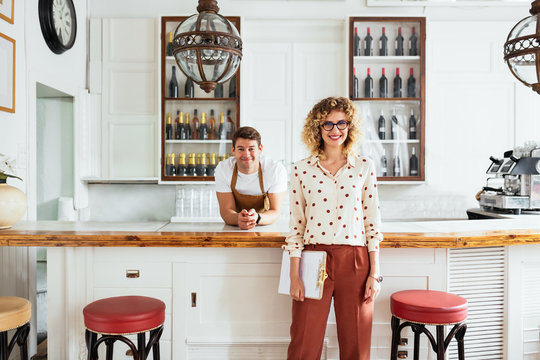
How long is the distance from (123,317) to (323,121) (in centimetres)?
118

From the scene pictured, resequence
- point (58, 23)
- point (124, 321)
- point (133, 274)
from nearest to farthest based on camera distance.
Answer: point (124, 321), point (133, 274), point (58, 23)

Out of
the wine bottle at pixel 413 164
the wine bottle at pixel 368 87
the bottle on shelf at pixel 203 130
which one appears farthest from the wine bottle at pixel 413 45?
the bottle on shelf at pixel 203 130

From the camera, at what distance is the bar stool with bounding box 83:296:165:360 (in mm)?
1947

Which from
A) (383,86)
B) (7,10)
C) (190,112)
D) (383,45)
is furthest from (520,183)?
(7,10)

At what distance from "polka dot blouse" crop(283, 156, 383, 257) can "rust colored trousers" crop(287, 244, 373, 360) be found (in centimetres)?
6

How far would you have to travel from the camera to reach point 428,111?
4.62 metres

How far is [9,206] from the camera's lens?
254 cm

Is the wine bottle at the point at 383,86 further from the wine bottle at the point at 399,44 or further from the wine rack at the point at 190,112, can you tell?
the wine rack at the point at 190,112

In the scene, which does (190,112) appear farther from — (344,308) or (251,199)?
(344,308)

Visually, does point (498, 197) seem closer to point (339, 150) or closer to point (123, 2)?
point (339, 150)

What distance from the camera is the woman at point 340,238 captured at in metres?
2.01

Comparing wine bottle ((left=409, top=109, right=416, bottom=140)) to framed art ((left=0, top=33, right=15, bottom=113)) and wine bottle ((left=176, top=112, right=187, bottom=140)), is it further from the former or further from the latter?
framed art ((left=0, top=33, right=15, bottom=113))

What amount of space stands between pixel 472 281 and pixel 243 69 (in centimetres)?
291

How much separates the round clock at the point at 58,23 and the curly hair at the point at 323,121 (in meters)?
2.67
